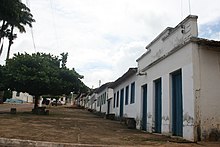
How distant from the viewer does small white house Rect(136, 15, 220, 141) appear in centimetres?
855

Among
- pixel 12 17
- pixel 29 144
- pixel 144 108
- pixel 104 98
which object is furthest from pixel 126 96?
pixel 12 17

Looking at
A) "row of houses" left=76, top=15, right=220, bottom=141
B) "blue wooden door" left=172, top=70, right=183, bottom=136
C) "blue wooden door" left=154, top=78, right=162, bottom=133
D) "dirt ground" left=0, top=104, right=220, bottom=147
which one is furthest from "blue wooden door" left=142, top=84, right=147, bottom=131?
"blue wooden door" left=172, top=70, right=183, bottom=136

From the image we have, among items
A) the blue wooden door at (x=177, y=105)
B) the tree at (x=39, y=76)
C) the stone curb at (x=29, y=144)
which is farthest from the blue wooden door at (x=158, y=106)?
the tree at (x=39, y=76)

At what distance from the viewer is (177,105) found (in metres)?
10.2

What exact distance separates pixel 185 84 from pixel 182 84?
25cm

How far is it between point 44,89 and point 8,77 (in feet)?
9.47

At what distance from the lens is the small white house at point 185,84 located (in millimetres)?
8555

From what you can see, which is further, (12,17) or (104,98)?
(104,98)

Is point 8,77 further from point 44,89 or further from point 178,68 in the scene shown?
point 178,68

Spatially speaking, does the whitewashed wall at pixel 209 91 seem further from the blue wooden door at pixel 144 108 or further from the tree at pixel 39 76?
the tree at pixel 39 76

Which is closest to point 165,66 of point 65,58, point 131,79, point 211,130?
point 211,130

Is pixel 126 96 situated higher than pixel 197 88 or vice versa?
pixel 126 96

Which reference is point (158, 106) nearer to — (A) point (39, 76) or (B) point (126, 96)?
(B) point (126, 96)

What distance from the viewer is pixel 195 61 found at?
8.83 meters
